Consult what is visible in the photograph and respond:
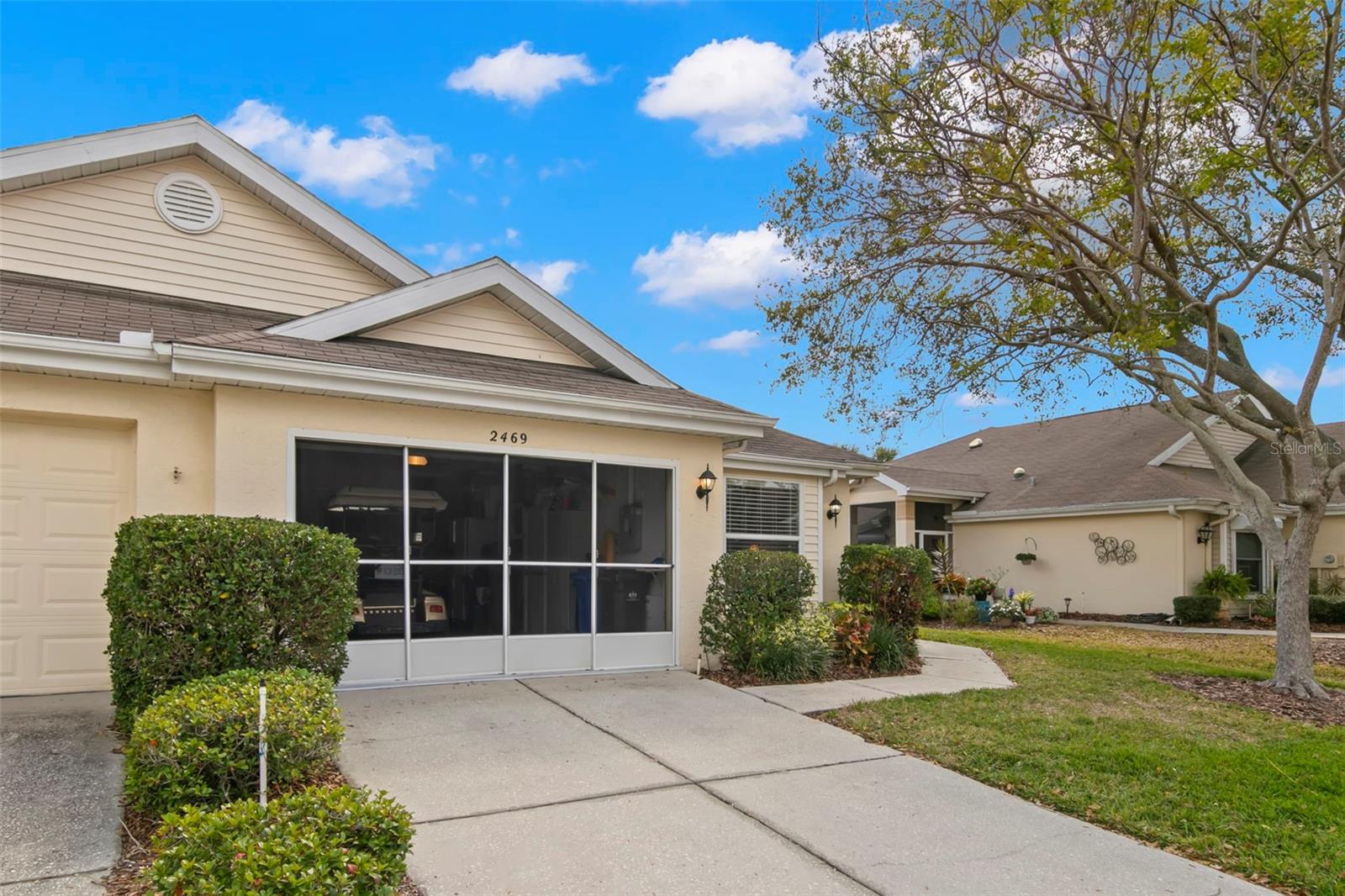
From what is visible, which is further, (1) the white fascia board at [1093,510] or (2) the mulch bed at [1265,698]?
(1) the white fascia board at [1093,510]

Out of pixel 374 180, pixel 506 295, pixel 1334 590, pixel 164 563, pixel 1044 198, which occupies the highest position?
pixel 374 180

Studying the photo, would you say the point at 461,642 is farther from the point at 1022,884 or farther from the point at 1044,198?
the point at 1044,198

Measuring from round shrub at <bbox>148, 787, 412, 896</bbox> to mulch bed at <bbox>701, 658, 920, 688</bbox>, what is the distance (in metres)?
5.25

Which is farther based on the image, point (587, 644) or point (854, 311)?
point (854, 311)

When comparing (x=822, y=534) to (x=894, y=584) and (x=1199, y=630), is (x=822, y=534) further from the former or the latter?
(x=1199, y=630)

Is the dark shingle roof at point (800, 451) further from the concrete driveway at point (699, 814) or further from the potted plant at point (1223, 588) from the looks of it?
the potted plant at point (1223, 588)

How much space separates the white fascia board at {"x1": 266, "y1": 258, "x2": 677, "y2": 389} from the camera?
319 inches

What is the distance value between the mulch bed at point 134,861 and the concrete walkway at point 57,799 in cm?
4

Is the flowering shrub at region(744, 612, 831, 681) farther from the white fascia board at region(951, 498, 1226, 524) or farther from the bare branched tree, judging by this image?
the white fascia board at region(951, 498, 1226, 524)

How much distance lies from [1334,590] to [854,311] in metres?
15.2

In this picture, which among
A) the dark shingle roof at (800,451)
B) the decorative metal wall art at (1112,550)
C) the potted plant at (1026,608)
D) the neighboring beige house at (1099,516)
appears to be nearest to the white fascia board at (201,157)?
the dark shingle roof at (800,451)

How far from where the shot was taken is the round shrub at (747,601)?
864cm

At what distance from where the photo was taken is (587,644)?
8.50m

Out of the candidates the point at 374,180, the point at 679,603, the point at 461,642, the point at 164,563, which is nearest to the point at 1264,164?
the point at 679,603
